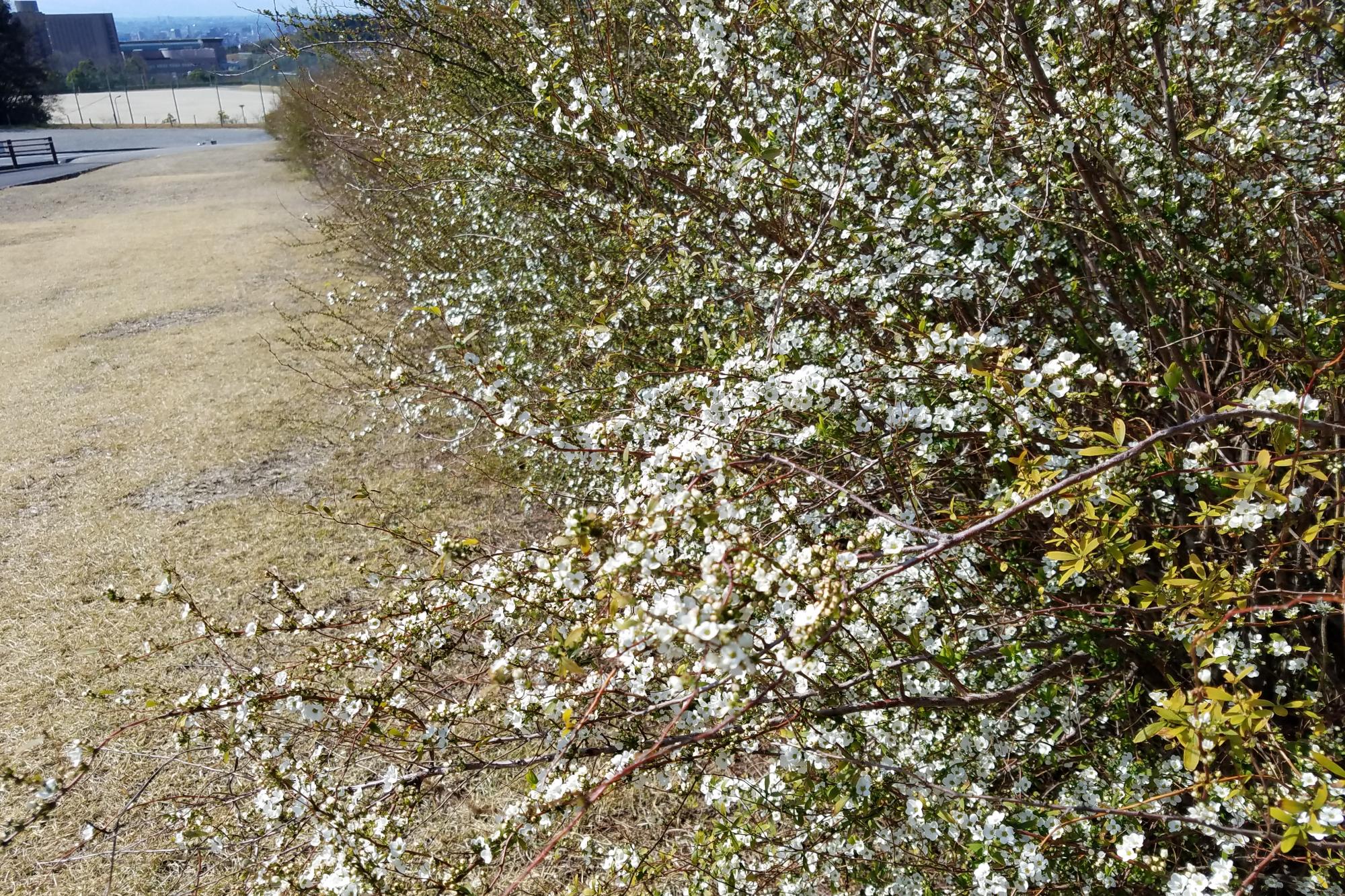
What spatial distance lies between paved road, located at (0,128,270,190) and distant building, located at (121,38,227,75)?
63840 millimetres

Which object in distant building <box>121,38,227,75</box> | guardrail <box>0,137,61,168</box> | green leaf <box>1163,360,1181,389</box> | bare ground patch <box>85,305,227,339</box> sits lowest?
Result: guardrail <box>0,137,61,168</box>

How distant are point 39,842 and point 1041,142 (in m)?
4.16

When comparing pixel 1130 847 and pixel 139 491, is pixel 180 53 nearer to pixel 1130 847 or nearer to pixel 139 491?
pixel 139 491

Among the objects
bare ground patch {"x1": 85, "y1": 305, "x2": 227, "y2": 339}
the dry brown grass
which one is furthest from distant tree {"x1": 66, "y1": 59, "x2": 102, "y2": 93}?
bare ground patch {"x1": 85, "y1": 305, "x2": 227, "y2": 339}

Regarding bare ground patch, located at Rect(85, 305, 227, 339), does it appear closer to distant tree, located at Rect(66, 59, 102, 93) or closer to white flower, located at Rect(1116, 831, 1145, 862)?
white flower, located at Rect(1116, 831, 1145, 862)

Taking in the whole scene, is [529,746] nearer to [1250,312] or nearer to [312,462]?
[1250,312]

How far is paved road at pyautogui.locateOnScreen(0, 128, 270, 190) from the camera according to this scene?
25308 millimetres

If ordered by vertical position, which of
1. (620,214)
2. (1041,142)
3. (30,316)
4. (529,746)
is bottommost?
(30,316)

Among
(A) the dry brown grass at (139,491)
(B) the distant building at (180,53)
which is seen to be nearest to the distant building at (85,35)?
(B) the distant building at (180,53)

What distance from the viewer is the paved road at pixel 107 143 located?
25.3m

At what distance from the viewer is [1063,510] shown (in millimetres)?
1531

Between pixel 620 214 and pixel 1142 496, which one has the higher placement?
pixel 620 214

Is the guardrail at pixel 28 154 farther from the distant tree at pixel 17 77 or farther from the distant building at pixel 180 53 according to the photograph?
the distant building at pixel 180 53

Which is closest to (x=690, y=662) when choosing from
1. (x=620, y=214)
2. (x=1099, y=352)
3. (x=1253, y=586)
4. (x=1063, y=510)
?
(x=1063, y=510)
